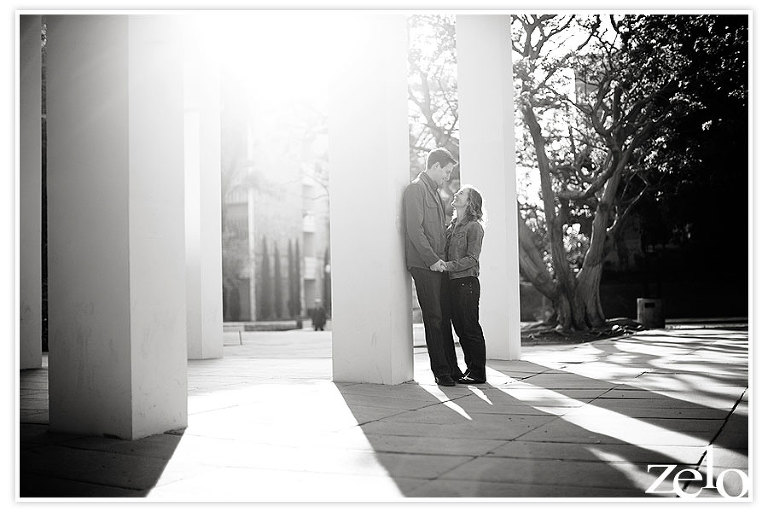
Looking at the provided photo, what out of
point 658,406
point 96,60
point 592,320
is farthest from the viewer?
point 592,320

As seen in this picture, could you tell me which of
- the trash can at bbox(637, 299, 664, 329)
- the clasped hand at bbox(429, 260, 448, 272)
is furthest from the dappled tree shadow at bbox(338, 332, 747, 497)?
the trash can at bbox(637, 299, 664, 329)

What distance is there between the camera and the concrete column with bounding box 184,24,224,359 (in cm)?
1016

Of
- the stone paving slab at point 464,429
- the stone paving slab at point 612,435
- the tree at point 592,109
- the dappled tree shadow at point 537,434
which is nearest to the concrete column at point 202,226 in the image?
the dappled tree shadow at point 537,434

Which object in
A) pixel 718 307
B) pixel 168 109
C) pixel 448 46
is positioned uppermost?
pixel 448 46

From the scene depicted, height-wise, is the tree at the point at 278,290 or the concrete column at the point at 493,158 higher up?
the concrete column at the point at 493,158

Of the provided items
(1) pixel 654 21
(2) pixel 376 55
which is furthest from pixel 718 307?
(2) pixel 376 55

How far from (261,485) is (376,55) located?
14.7ft

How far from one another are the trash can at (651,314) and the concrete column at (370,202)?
1523cm

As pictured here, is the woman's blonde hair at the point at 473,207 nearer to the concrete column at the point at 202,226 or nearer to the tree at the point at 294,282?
the concrete column at the point at 202,226

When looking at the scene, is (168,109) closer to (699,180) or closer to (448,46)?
(448,46)

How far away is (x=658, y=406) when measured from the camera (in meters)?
5.04

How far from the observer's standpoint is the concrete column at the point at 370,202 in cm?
663

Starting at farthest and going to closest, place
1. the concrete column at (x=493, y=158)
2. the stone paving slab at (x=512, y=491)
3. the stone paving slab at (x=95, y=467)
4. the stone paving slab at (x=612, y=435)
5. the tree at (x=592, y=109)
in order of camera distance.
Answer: the tree at (x=592, y=109)
the concrete column at (x=493, y=158)
the stone paving slab at (x=612, y=435)
the stone paving slab at (x=95, y=467)
the stone paving slab at (x=512, y=491)

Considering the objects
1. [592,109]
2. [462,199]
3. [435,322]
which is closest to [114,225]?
[435,322]
